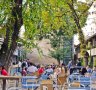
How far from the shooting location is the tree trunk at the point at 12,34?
45.0ft

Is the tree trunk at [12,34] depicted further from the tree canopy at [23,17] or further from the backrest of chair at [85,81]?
the backrest of chair at [85,81]

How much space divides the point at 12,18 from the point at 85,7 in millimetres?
25194

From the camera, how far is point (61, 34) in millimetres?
67188

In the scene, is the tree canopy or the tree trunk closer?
the tree canopy

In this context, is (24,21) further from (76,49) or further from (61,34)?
(76,49)

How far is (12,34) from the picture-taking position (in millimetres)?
14211

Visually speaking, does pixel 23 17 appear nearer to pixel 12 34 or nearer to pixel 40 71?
pixel 12 34

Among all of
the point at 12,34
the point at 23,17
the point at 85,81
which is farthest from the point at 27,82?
the point at 23,17

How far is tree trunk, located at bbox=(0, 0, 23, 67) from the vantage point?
45.0 ft

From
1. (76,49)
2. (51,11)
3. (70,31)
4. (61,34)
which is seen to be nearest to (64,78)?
(51,11)

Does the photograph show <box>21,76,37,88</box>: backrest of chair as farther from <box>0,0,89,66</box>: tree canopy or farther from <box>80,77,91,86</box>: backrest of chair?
<box>0,0,89,66</box>: tree canopy

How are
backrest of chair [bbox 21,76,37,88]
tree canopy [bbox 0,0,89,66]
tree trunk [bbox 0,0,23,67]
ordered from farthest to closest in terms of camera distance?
1. backrest of chair [bbox 21,76,37,88]
2. tree trunk [bbox 0,0,23,67]
3. tree canopy [bbox 0,0,89,66]

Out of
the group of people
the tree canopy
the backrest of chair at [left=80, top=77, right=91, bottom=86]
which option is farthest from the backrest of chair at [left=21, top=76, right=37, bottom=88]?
the group of people

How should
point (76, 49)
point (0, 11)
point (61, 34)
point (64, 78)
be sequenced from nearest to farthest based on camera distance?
point (0, 11) → point (64, 78) → point (61, 34) → point (76, 49)
